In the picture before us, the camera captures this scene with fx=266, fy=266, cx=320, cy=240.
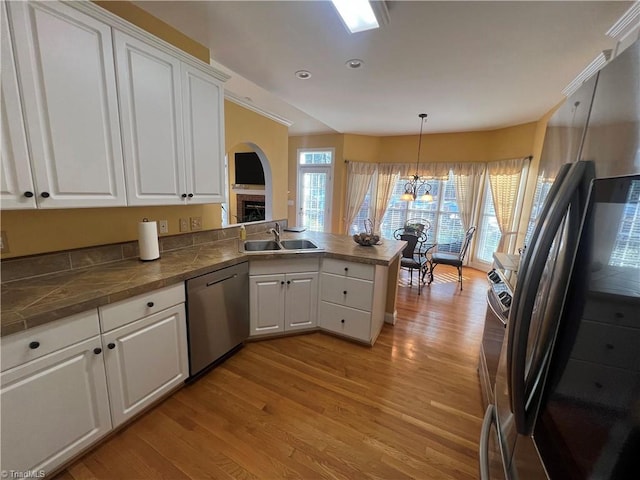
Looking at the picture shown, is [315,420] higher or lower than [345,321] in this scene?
lower

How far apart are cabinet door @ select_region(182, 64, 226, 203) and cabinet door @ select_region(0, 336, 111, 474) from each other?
3.99ft

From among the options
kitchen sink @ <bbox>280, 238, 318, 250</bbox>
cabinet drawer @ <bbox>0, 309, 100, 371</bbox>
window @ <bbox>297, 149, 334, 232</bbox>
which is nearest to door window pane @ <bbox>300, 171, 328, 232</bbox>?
window @ <bbox>297, 149, 334, 232</bbox>

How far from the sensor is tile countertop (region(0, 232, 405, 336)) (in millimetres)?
1174

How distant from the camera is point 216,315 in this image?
2.07 metres

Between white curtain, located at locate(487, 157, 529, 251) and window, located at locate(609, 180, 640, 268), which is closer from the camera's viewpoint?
window, located at locate(609, 180, 640, 268)

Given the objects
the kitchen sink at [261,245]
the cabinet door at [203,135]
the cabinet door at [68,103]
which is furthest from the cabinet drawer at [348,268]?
the cabinet door at [68,103]

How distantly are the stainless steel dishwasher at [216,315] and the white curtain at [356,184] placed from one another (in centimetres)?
381

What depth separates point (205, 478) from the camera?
1369mm

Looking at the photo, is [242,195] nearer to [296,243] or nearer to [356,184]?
[356,184]

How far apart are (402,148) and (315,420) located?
5.26 meters

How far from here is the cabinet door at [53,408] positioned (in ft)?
3.69

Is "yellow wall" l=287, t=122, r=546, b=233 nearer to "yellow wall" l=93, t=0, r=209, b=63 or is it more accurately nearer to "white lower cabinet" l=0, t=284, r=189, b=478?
"yellow wall" l=93, t=0, r=209, b=63

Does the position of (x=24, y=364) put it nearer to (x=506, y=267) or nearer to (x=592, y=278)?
(x=592, y=278)

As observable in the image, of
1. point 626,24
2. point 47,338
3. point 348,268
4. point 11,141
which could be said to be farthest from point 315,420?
point 626,24
